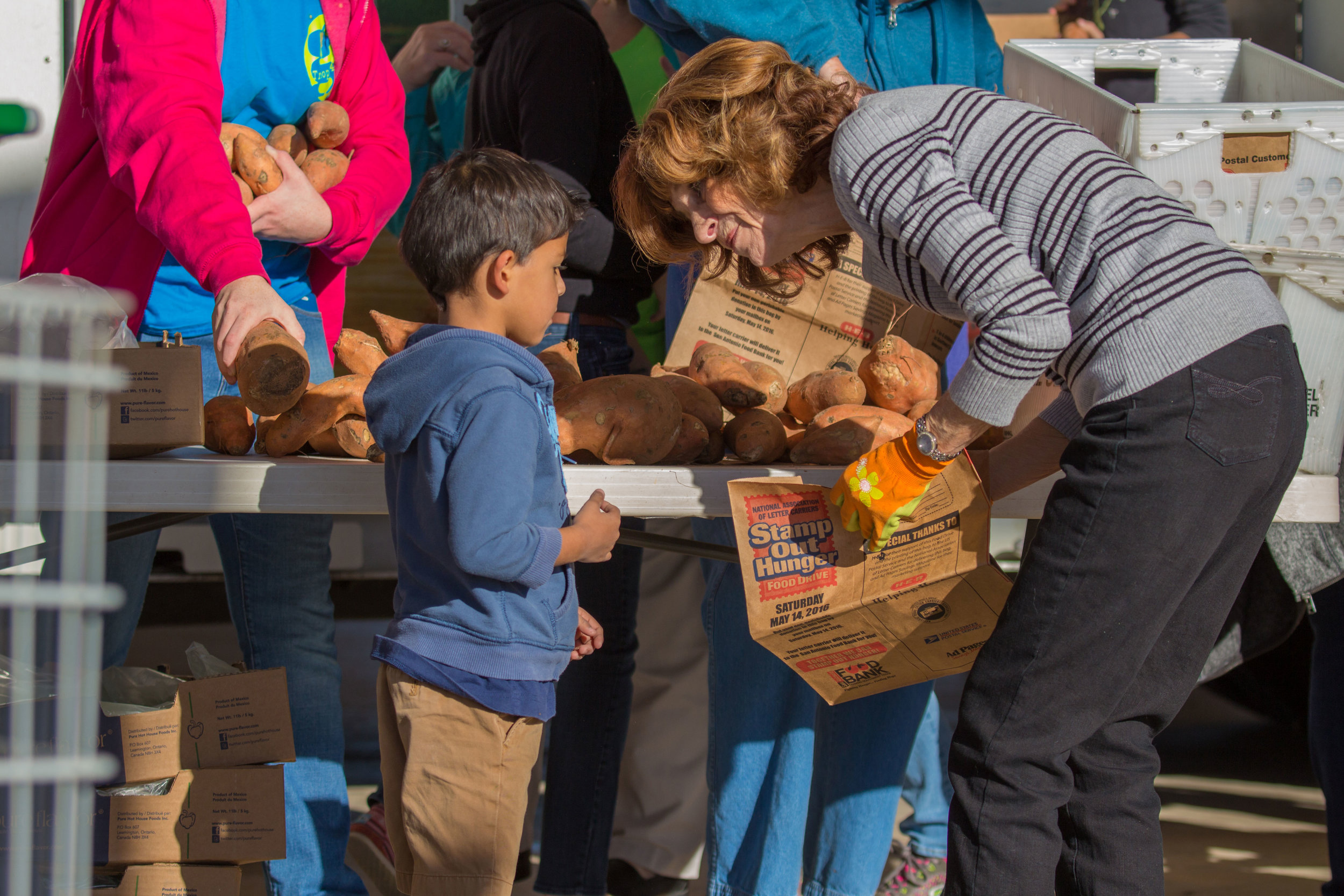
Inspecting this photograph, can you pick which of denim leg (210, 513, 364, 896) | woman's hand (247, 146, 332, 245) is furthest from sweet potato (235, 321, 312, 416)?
denim leg (210, 513, 364, 896)

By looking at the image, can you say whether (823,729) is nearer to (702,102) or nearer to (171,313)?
(702,102)

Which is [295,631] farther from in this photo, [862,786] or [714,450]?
[862,786]

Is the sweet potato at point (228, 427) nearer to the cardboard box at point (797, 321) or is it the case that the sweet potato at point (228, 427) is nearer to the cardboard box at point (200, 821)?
the cardboard box at point (200, 821)

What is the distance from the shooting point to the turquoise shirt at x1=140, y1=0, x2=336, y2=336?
164 centimetres

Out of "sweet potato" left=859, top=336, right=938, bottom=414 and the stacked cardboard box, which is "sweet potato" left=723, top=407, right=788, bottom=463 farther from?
the stacked cardboard box

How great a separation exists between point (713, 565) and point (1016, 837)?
81cm

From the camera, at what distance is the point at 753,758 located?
1846 mm

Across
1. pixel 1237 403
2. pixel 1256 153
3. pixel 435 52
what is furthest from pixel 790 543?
pixel 435 52

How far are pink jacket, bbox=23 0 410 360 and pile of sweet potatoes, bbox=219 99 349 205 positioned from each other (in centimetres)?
3

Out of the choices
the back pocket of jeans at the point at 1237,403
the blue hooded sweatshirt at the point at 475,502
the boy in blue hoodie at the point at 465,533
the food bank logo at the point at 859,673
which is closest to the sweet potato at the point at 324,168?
the boy in blue hoodie at the point at 465,533

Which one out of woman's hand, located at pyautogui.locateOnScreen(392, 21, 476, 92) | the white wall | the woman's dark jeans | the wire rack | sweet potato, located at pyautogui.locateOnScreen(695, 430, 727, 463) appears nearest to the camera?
the wire rack

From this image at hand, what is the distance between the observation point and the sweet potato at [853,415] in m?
1.65

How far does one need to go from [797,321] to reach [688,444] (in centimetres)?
46

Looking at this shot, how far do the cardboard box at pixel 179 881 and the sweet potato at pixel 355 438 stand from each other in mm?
664
